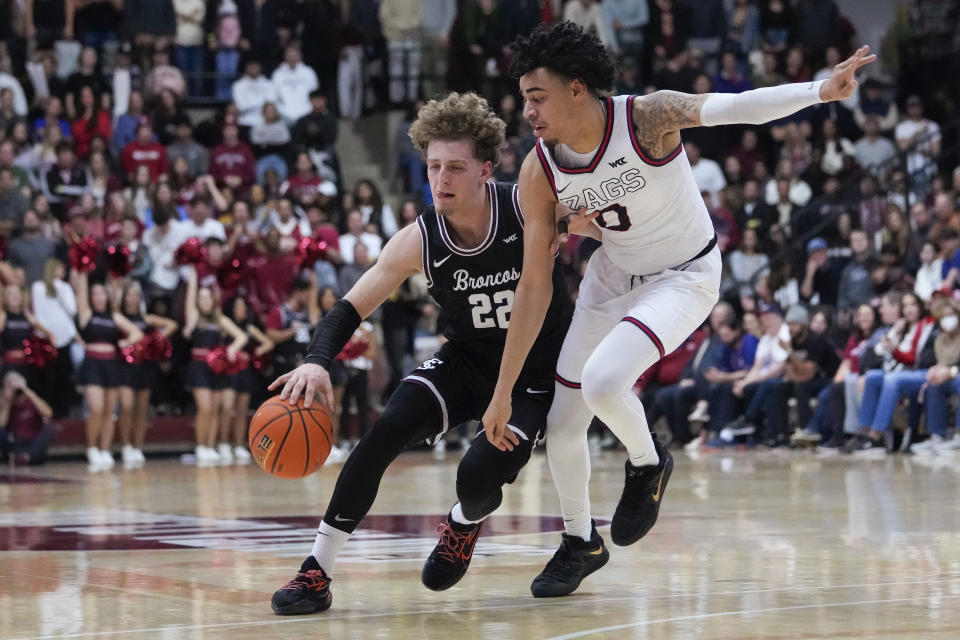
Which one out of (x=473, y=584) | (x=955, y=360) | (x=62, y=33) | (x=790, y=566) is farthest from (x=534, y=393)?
(x=62, y=33)

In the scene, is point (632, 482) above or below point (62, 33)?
below

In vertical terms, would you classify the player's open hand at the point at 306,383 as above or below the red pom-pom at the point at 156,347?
above

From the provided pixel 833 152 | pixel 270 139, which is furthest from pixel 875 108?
pixel 270 139

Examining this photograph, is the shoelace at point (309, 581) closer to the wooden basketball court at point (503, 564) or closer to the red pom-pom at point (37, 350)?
the wooden basketball court at point (503, 564)

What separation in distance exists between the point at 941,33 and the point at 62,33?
11.0 m

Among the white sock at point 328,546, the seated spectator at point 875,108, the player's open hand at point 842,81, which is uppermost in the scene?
the seated spectator at point 875,108

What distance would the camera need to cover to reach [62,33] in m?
17.4

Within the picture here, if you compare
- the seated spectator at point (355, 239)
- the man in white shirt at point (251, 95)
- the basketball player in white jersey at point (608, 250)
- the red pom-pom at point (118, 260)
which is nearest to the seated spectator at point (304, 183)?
the seated spectator at point (355, 239)

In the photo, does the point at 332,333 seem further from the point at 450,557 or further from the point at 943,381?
the point at 943,381

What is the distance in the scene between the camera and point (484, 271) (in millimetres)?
5230

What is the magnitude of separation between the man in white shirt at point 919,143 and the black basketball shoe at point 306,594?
1290cm

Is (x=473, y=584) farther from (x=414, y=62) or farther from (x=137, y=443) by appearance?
(x=414, y=62)

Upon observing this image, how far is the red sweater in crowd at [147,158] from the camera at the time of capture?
15.9 metres

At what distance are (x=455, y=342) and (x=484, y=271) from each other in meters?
0.34
